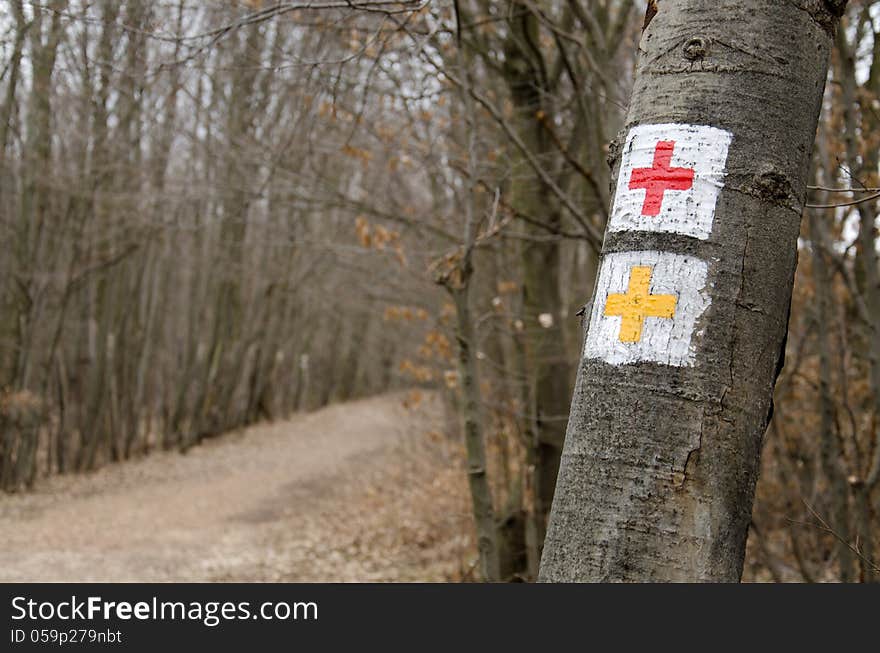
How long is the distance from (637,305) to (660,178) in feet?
0.69

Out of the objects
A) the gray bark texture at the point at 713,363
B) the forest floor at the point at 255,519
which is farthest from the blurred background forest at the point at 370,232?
the forest floor at the point at 255,519

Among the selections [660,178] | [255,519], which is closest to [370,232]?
[255,519]

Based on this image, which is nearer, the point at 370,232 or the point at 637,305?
the point at 637,305

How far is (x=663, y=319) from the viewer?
1.36m

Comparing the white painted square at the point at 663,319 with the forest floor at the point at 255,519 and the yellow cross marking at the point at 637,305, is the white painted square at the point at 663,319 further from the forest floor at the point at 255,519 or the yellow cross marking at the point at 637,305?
the forest floor at the point at 255,519

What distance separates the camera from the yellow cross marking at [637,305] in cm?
137

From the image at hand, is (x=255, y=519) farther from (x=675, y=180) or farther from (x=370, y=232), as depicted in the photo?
(x=675, y=180)

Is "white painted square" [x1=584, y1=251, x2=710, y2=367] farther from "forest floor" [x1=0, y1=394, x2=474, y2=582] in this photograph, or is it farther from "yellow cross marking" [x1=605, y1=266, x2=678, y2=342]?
"forest floor" [x1=0, y1=394, x2=474, y2=582]

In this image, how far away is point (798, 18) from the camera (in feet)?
4.77

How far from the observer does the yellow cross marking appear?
1365 mm

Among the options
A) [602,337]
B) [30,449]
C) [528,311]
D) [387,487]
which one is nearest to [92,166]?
[30,449]

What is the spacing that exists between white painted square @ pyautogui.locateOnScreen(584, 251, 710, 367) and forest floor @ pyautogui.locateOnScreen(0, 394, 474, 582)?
6.54 metres

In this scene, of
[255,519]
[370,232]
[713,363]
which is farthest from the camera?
[255,519]

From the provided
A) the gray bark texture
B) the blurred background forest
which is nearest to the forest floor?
the blurred background forest
